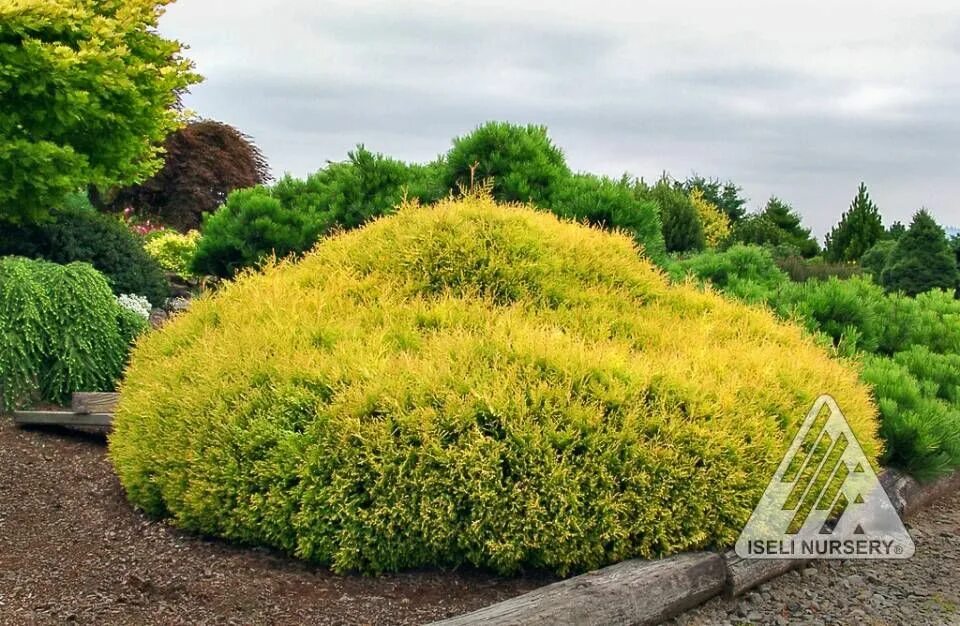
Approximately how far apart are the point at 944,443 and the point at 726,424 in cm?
284

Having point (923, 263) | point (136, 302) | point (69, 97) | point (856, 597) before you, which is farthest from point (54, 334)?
point (923, 263)

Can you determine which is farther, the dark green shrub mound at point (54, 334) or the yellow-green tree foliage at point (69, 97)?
the yellow-green tree foliage at point (69, 97)

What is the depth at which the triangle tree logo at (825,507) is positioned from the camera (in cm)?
467

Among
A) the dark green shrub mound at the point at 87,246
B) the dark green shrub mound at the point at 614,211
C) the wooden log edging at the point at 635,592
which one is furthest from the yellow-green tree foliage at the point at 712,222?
the wooden log edging at the point at 635,592

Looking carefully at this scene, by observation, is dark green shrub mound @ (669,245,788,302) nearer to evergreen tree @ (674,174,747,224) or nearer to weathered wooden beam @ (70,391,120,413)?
weathered wooden beam @ (70,391,120,413)

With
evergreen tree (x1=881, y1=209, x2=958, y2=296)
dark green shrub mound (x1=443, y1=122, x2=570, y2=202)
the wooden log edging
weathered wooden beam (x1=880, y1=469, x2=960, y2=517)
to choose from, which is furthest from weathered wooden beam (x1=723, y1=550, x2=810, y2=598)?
evergreen tree (x1=881, y1=209, x2=958, y2=296)

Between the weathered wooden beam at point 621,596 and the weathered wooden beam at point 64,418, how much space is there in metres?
4.28

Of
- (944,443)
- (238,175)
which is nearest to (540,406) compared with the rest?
(944,443)

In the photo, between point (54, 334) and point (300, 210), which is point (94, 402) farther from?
point (300, 210)

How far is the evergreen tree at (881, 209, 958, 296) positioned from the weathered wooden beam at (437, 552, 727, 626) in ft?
54.9

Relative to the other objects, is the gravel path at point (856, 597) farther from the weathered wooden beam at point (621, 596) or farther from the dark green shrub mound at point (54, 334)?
the dark green shrub mound at point (54, 334)

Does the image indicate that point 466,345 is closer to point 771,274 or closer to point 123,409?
point 123,409

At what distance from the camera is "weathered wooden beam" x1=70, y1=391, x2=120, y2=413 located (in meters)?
7.02

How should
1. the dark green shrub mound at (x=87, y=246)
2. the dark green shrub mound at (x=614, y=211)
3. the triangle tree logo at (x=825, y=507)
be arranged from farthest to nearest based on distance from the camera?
1. the dark green shrub mound at (x=87, y=246)
2. the dark green shrub mound at (x=614, y=211)
3. the triangle tree logo at (x=825, y=507)
